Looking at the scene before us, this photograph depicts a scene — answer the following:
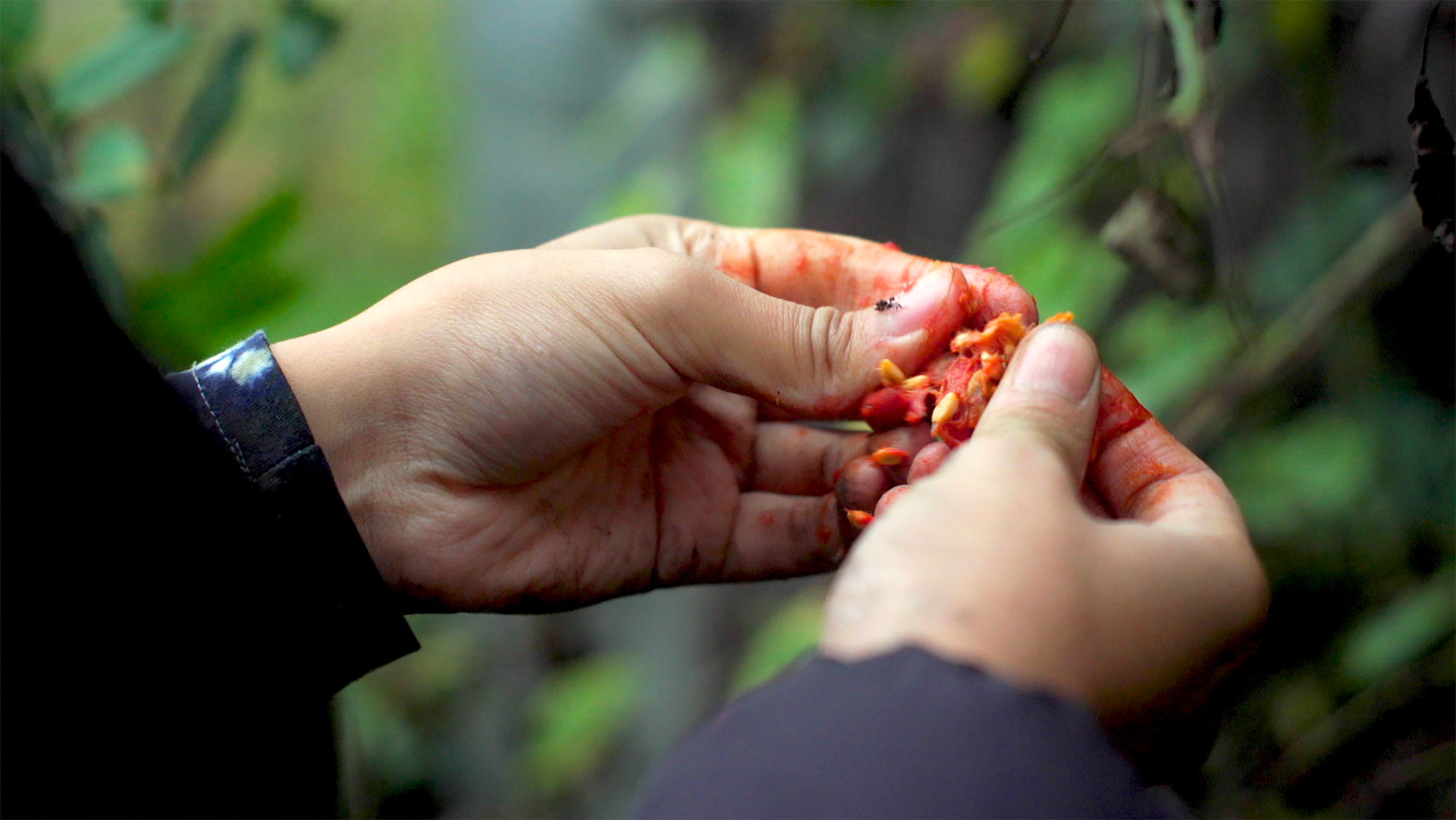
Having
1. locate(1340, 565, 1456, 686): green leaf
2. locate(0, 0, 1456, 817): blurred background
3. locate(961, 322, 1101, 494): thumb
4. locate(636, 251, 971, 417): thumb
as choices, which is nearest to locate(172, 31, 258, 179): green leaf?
locate(0, 0, 1456, 817): blurred background

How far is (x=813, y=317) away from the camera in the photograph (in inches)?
39.1

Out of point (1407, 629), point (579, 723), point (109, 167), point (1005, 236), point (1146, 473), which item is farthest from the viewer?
point (579, 723)

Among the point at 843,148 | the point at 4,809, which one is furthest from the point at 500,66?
the point at 4,809

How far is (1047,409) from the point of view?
2.47 feet

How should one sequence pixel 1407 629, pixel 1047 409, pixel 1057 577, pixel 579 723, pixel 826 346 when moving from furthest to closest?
pixel 579 723 → pixel 1407 629 → pixel 826 346 → pixel 1047 409 → pixel 1057 577

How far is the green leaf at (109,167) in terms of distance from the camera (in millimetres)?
1380

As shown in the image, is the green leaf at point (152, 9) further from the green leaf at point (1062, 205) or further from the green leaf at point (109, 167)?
the green leaf at point (1062, 205)

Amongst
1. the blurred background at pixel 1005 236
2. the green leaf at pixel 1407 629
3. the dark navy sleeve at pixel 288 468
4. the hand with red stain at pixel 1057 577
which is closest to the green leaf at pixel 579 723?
the blurred background at pixel 1005 236

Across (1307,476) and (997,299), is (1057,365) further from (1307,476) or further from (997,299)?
(1307,476)

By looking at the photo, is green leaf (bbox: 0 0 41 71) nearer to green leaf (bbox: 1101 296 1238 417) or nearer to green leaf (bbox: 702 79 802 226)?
green leaf (bbox: 702 79 802 226)

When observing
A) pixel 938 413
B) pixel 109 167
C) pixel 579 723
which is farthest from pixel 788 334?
pixel 579 723

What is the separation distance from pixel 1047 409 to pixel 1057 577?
225mm

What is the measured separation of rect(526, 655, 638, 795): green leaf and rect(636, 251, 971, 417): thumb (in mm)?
1561

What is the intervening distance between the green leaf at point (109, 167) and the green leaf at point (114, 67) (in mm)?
57
